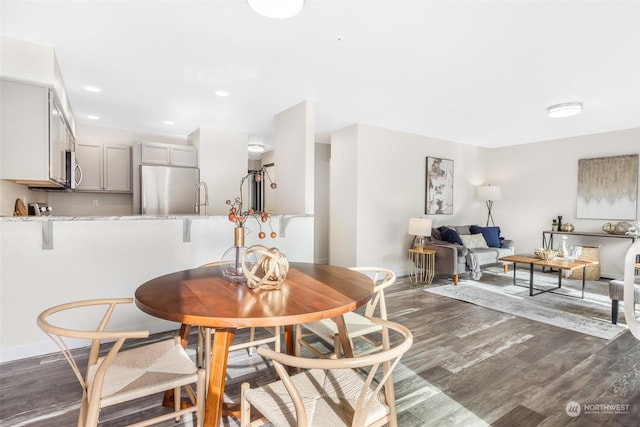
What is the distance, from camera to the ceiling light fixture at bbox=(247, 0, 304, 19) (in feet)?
6.10

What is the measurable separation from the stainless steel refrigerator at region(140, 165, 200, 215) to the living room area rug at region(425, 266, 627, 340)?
13.3 ft

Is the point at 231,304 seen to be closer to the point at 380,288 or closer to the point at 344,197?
the point at 380,288

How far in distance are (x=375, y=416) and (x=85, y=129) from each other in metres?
5.87

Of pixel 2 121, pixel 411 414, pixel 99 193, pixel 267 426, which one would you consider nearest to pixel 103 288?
pixel 2 121

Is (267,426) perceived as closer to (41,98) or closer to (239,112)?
(41,98)

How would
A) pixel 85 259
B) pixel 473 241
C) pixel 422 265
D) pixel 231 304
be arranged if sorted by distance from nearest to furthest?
pixel 231 304, pixel 85 259, pixel 422 265, pixel 473 241

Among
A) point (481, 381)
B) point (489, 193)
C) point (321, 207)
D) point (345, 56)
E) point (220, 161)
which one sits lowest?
point (481, 381)

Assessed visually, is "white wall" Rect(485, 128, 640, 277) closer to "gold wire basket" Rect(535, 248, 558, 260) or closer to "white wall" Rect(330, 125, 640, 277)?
"white wall" Rect(330, 125, 640, 277)

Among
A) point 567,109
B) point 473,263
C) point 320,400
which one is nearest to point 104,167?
point 320,400

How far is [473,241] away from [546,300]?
179 cm

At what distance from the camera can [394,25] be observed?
228 centimetres

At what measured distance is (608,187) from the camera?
17.9 ft

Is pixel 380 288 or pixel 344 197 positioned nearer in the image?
pixel 380 288

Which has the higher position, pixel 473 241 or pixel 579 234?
pixel 579 234
